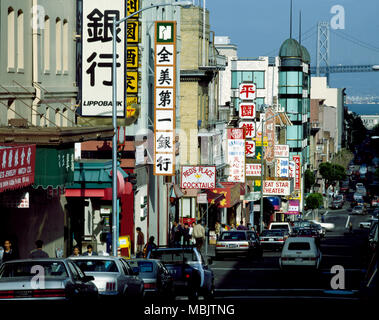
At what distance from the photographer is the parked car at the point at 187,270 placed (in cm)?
2434

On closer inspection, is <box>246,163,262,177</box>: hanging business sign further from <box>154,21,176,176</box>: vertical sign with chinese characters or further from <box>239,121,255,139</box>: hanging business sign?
<box>154,21,176,176</box>: vertical sign with chinese characters

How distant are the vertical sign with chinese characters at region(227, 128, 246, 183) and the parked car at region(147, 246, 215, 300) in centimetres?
3978

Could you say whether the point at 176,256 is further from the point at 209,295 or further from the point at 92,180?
the point at 92,180

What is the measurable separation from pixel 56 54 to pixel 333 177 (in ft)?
439

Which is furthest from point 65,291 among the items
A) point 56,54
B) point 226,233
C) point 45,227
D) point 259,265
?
point 226,233

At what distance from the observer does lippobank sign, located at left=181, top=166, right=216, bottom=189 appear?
52.1 m

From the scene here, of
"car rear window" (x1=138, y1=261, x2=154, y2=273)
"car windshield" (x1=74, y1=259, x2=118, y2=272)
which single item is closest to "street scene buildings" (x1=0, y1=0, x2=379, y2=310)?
"car windshield" (x1=74, y1=259, x2=118, y2=272)

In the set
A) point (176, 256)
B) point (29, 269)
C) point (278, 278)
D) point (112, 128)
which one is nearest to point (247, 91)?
point (278, 278)

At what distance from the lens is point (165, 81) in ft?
141

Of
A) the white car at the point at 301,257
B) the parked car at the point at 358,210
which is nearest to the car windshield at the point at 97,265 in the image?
the white car at the point at 301,257

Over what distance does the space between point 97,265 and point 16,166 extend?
149 inches

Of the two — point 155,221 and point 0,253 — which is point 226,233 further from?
point 0,253

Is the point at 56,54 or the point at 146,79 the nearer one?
the point at 56,54

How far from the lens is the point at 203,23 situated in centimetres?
6288
